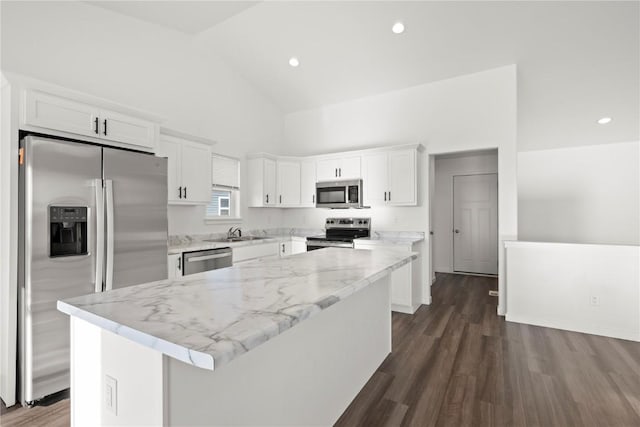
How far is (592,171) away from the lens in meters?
5.70

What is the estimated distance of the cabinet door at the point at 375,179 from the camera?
173 inches

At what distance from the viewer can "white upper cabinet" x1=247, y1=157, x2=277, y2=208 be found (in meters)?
4.84

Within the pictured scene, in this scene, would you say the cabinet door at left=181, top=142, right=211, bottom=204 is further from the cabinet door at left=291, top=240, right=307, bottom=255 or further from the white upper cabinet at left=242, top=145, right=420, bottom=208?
the cabinet door at left=291, top=240, right=307, bottom=255

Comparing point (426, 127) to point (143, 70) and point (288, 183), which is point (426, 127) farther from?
point (143, 70)

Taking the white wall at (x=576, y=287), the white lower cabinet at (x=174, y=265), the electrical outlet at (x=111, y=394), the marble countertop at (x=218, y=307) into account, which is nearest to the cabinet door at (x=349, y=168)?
the white wall at (x=576, y=287)

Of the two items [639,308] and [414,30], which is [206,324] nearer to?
[414,30]

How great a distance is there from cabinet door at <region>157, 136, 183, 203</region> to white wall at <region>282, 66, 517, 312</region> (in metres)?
2.42

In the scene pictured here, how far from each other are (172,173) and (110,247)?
1331 mm

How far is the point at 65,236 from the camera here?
85.0 inches

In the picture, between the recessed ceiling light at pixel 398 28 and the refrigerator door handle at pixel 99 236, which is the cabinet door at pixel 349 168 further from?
the refrigerator door handle at pixel 99 236

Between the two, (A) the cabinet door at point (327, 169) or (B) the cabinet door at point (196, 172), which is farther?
(A) the cabinet door at point (327, 169)

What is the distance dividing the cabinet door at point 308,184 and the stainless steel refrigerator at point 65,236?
110 inches

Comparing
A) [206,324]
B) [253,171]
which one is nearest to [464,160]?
[253,171]

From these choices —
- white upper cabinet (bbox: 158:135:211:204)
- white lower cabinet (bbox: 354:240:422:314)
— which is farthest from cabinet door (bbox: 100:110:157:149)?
white lower cabinet (bbox: 354:240:422:314)
